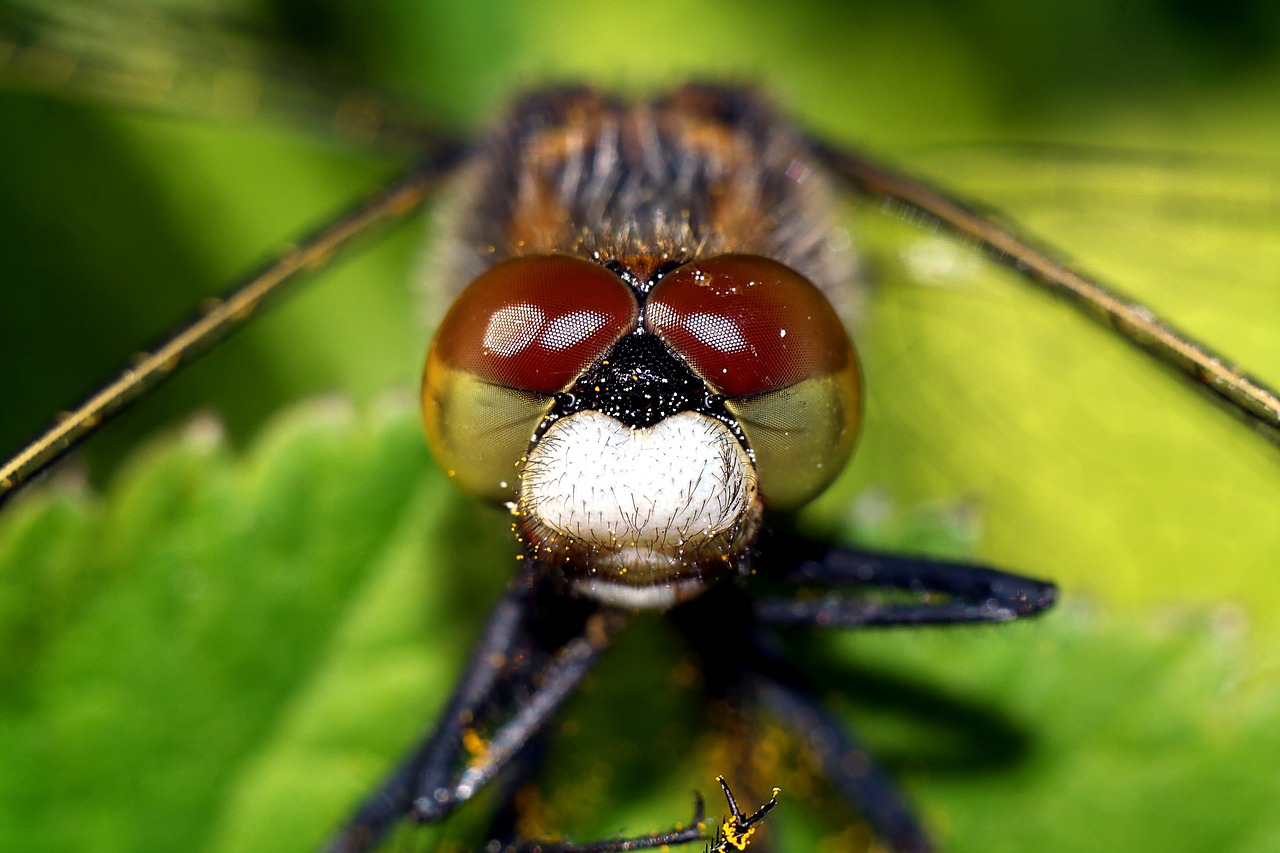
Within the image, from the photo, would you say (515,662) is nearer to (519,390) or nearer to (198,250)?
(519,390)

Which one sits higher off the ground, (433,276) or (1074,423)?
(433,276)

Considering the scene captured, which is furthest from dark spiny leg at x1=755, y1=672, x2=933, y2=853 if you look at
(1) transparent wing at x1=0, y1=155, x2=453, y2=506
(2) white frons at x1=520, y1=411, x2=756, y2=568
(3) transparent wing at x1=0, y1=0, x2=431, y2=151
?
(3) transparent wing at x1=0, y1=0, x2=431, y2=151

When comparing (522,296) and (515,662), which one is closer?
(522,296)

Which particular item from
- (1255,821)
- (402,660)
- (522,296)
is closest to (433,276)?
(402,660)

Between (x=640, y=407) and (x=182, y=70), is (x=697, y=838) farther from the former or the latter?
(x=182, y=70)

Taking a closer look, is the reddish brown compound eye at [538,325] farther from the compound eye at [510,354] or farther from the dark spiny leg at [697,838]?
the dark spiny leg at [697,838]

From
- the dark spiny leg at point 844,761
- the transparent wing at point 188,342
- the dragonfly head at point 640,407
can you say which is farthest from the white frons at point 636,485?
the dark spiny leg at point 844,761
